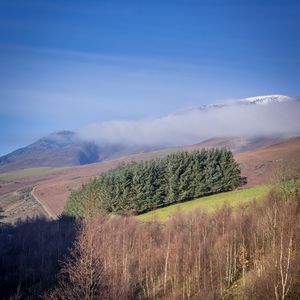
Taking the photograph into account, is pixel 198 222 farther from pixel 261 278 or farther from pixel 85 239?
pixel 85 239

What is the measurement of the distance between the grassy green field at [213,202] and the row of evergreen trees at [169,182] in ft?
13.8

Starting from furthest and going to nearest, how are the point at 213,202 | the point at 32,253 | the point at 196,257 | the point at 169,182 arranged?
the point at 169,182, the point at 32,253, the point at 213,202, the point at 196,257

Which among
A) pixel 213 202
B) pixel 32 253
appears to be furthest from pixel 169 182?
pixel 32 253

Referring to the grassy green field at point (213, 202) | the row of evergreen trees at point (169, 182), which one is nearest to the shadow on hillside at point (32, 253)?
the row of evergreen trees at point (169, 182)

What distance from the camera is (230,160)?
8550 cm

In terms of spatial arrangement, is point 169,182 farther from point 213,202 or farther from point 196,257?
point 196,257

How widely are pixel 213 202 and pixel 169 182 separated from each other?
1589cm

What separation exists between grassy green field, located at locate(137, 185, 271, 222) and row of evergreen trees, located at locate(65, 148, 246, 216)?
4.21 meters

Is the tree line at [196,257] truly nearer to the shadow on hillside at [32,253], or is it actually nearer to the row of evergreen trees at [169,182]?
the shadow on hillside at [32,253]

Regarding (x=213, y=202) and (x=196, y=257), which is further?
(x=213, y=202)

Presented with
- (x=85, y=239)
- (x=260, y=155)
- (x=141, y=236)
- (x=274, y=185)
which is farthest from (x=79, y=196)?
(x=260, y=155)

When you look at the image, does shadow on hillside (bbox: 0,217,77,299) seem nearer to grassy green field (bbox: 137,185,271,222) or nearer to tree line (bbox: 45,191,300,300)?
tree line (bbox: 45,191,300,300)

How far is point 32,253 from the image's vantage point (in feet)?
275

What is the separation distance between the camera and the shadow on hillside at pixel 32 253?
69750 mm
